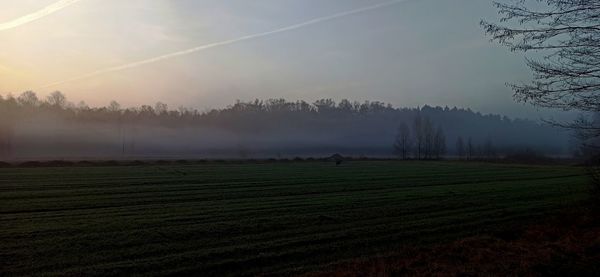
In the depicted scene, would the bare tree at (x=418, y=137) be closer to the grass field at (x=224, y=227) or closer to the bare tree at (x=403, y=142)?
the bare tree at (x=403, y=142)

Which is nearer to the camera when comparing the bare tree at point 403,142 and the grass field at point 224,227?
the grass field at point 224,227

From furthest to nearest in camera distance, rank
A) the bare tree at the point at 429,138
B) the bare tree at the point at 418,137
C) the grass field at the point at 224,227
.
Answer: the bare tree at the point at 418,137, the bare tree at the point at 429,138, the grass field at the point at 224,227

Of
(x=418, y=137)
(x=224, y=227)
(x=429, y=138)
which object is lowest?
(x=224, y=227)

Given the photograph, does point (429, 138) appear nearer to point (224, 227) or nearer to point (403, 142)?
point (403, 142)

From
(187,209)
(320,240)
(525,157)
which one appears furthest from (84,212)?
(525,157)

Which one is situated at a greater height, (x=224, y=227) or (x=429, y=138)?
(x=429, y=138)

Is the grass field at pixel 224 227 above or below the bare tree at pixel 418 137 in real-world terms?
below

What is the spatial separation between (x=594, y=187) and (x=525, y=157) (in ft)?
426

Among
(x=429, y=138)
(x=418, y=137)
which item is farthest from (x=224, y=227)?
(x=429, y=138)

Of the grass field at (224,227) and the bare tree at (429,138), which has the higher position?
the bare tree at (429,138)

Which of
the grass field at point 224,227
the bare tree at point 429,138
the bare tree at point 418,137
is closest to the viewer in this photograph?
the grass field at point 224,227

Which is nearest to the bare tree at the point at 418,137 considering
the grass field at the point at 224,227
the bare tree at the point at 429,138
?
the bare tree at the point at 429,138

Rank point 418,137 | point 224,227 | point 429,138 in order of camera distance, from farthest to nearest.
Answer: point 429,138 < point 418,137 < point 224,227

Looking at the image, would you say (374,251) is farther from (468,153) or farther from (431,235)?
(468,153)
